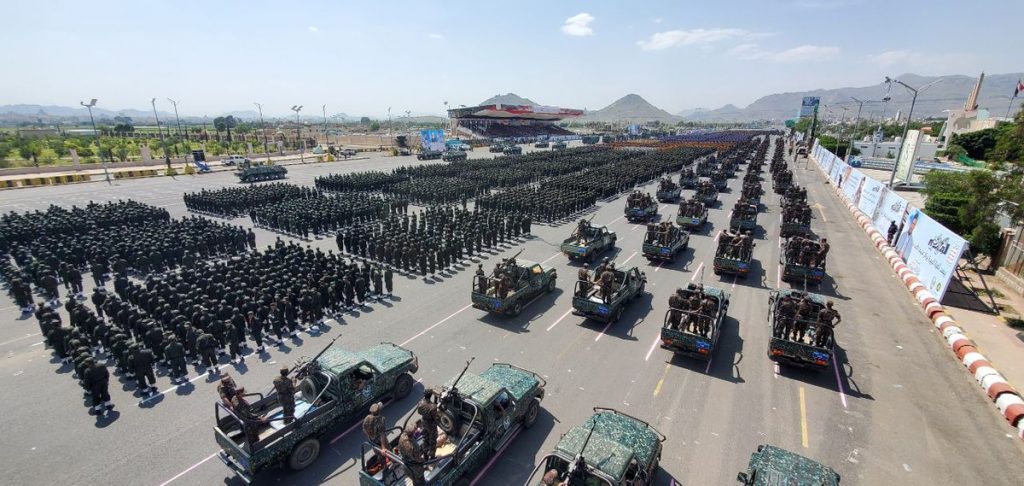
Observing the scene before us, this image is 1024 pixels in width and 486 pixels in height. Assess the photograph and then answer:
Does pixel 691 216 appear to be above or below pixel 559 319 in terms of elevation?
above

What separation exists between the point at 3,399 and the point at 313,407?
8.45m

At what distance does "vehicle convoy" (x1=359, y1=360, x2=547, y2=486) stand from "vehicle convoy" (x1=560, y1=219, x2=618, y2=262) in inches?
417

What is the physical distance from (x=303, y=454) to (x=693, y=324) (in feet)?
33.3

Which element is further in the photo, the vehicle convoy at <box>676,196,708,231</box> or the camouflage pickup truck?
the vehicle convoy at <box>676,196,708,231</box>

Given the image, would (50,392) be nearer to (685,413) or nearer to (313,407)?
(313,407)

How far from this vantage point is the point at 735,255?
58.7 feet

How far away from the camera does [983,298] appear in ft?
53.3

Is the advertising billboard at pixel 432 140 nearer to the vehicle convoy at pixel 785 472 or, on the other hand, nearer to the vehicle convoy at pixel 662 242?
the vehicle convoy at pixel 662 242

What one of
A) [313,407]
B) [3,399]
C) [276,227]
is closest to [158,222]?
[276,227]

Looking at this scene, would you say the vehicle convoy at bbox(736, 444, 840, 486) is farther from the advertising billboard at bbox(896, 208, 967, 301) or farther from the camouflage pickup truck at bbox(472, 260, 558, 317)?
the advertising billboard at bbox(896, 208, 967, 301)

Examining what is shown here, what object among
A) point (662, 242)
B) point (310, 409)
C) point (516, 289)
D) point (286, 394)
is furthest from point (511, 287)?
point (662, 242)

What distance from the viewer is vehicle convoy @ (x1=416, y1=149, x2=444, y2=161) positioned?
65.6 meters

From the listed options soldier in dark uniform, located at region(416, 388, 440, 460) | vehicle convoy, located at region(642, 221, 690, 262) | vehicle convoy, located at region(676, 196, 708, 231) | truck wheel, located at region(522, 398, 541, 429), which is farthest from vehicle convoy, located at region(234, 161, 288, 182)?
soldier in dark uniform, located at region(416, 388, 440, 460)

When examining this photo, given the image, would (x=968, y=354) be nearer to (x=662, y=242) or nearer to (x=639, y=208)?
(x=662, y=242)
